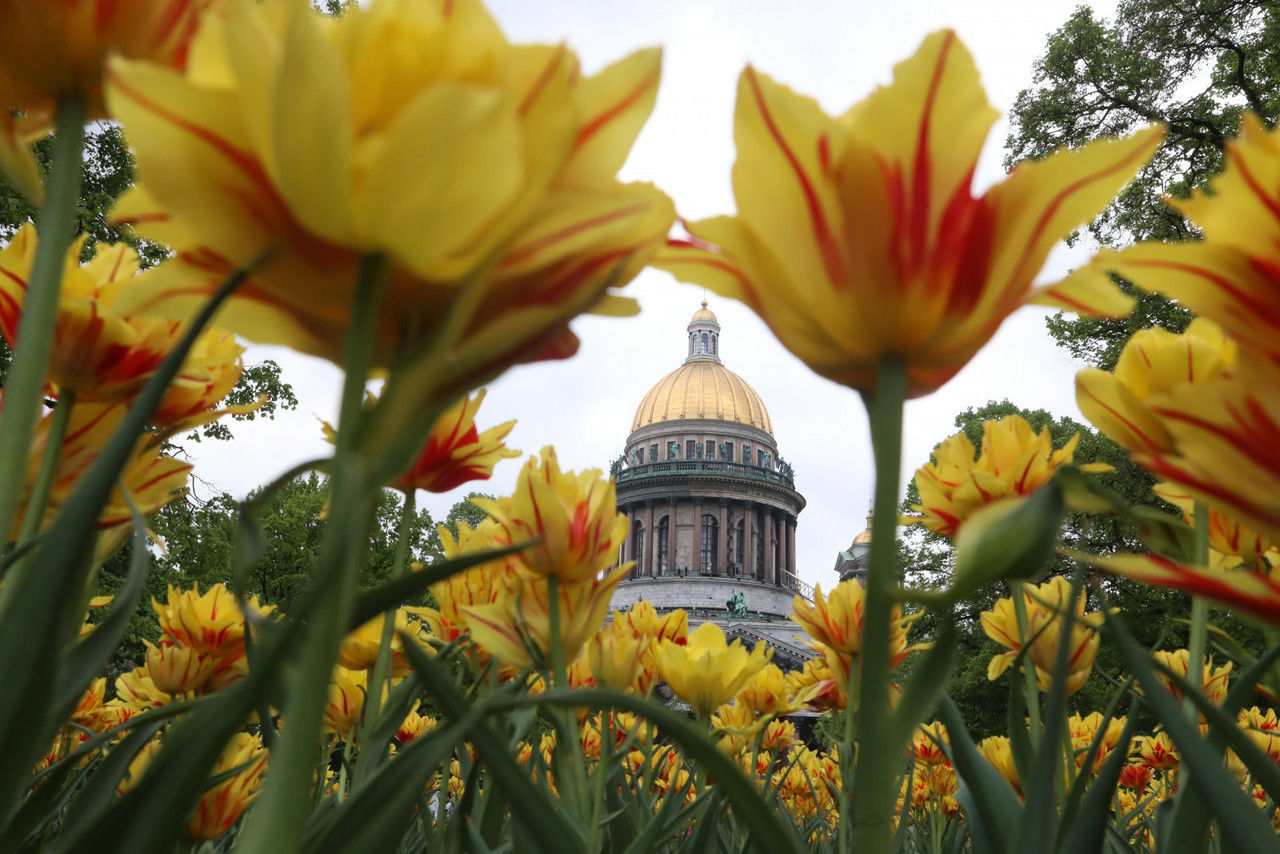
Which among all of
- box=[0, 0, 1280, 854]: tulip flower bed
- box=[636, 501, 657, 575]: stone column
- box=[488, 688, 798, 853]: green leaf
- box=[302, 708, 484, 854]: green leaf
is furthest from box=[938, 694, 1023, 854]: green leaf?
box=[636, 501, 657, 575]: stone column

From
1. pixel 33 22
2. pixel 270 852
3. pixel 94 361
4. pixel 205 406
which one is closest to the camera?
pixel 270 852

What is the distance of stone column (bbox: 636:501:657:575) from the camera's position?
1986 inches

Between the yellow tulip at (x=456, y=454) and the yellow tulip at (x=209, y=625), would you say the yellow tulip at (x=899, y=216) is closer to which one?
the yellow tulip at (x=456, y=454)

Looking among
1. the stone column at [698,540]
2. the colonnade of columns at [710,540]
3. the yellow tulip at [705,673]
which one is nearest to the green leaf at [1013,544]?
the yellow tulip at [705,673]

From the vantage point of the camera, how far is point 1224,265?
1.65 ft

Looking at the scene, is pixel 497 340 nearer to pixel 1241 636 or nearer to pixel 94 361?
pixel 94 361

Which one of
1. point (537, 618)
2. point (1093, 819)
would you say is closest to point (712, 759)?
point (1093, 819)

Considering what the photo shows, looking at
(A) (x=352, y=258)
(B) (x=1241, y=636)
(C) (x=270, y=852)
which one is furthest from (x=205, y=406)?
(B) (x=1241, y=636)

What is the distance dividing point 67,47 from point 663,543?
5112cm

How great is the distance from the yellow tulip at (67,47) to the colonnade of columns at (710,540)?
1941 inches

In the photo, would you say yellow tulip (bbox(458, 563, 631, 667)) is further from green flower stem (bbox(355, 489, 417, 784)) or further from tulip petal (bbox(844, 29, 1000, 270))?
tulip petal (bbox(844, 29, 1000, 270))

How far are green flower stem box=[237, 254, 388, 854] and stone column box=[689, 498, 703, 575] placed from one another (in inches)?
1969

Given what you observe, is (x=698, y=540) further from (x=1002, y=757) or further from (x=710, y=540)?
(x=1002, y=757)

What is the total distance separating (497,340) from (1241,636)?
10.9m
